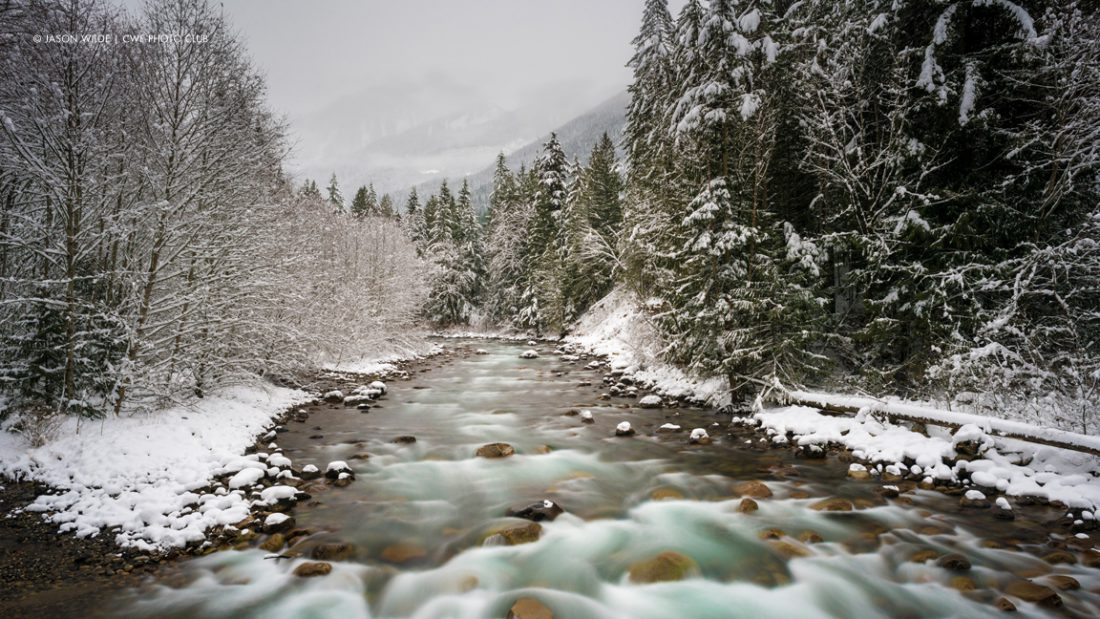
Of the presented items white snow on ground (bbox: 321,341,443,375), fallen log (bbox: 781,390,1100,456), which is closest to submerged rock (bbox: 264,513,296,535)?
fallen log (bbox: 781,390,1100,456)

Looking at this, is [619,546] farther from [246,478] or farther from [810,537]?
[246,478]

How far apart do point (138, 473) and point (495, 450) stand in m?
6.21

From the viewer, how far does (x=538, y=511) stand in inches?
304

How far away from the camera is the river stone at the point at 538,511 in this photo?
7621 millimetres

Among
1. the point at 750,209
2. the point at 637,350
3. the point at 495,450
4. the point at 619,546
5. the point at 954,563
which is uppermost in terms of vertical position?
the point at 750,209

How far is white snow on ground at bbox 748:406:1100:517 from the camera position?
7395 mm

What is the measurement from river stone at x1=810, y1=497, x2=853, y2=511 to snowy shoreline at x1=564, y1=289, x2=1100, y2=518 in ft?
4.91

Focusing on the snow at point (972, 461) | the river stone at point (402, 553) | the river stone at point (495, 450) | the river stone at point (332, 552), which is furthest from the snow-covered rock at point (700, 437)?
the river stone at point (332, 552)

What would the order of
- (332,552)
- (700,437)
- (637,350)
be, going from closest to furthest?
1. (332,552)
2. (700,437)
3. (637,350)

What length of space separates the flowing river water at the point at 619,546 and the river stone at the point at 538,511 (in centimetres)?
16

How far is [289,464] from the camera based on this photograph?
Answer: 896 cm

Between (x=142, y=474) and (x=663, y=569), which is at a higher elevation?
(x=142, y=474)

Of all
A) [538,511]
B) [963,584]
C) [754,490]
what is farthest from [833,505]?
[538,511]

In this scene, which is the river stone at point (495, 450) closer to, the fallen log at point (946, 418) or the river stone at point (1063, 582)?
the fallen log at point (946, 418)
